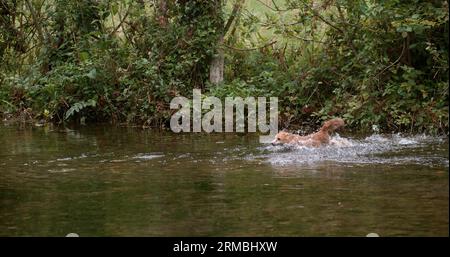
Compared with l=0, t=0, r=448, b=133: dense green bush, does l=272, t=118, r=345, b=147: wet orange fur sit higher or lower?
→ lower

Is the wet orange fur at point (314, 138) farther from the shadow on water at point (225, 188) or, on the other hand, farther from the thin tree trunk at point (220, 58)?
the thin tree trunk at point (220, 58)

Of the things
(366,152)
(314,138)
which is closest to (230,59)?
(314,138)

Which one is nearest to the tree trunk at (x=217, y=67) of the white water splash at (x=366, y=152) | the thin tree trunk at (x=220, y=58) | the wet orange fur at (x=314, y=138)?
the thin tree trunk at (x=220, y=58)

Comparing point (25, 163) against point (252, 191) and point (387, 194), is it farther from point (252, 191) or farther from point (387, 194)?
point (387, 194)

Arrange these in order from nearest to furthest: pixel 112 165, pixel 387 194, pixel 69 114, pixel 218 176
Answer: pixel 387 194 < pixel 218 176 < pixel 112 165 < pixel 69 114

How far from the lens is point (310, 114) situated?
16203 millimetres

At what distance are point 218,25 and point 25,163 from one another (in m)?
7.17

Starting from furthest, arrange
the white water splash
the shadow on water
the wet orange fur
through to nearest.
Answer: the wet orange fur, the white water splash, the shadow on water

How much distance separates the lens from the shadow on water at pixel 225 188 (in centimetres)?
802

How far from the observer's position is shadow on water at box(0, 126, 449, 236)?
8017 millimetres

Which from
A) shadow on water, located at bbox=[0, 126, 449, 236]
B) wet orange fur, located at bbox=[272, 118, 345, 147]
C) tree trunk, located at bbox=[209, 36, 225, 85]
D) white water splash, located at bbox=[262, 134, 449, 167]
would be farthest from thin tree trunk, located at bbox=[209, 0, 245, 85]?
wet orange fur, located at bbox=[272, 118, 345, 147]

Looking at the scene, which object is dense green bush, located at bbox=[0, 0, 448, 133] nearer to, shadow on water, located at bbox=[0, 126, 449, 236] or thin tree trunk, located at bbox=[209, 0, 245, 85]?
thin tree trunk, located at bbox=[209, 0, 245, 85]

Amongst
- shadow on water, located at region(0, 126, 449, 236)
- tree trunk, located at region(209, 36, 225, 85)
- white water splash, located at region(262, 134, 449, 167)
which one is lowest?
shadow on water, located at region(0, 126, 449, 236)
